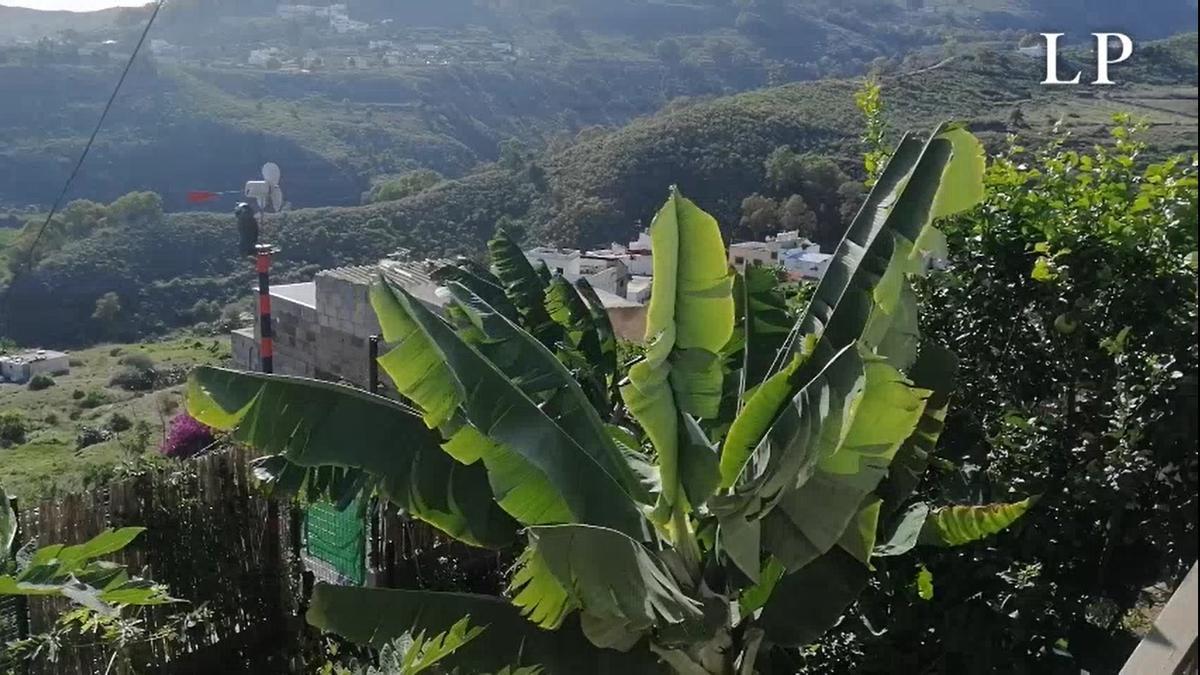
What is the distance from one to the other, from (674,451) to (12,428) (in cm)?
1961

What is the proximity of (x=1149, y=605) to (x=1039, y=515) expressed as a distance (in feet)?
2.77

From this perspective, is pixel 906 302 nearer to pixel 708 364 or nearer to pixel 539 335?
pixel 708 364

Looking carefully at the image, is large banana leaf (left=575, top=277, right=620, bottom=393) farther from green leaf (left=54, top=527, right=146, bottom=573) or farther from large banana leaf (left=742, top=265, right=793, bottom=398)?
green leaf (left=54, top=527, right=146, bottom=573)

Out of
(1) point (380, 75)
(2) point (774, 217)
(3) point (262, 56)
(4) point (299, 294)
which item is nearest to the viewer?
(4) point (299, 294)

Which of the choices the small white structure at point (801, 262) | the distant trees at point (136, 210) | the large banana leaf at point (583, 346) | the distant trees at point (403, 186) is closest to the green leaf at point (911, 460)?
the large banana leaf at point (583, 346)

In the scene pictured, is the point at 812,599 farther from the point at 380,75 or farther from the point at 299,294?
the point at 380,75

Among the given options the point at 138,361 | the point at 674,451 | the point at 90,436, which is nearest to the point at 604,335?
the point at 674,451

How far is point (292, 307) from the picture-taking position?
15.5 metres

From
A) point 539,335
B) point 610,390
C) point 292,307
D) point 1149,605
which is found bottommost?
point 292,307

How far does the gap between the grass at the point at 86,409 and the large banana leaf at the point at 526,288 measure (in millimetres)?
11871

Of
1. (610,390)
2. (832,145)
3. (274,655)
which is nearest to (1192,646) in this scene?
(610,390)

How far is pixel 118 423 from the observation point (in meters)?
20.0

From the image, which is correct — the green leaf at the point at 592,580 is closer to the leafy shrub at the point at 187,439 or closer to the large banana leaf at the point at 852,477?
the large banana leaf at the point at 852,477

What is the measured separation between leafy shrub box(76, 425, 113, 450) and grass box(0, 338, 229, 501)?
149 millimetres
